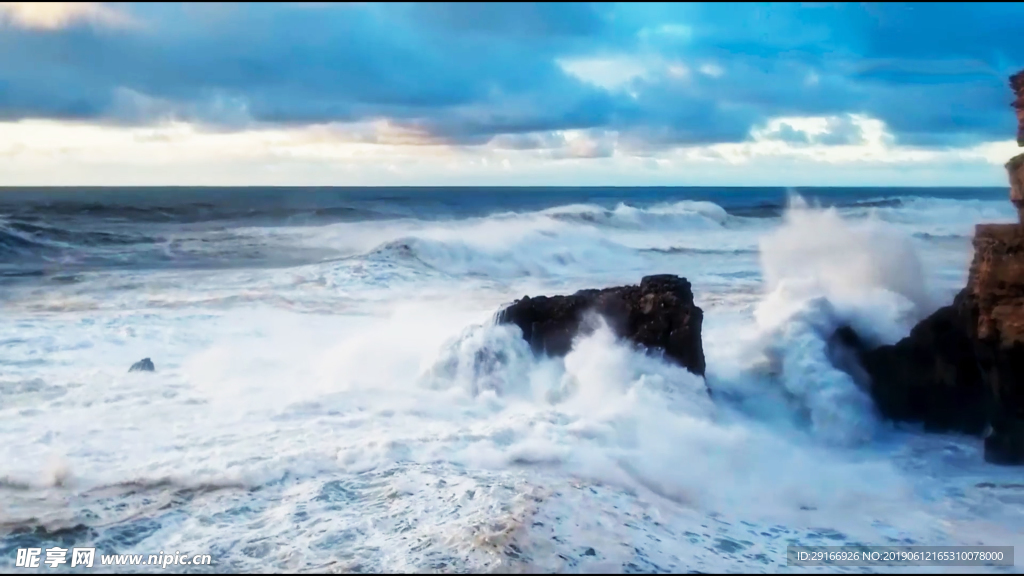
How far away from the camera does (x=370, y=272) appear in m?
20.0

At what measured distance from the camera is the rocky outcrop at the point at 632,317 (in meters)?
9.82

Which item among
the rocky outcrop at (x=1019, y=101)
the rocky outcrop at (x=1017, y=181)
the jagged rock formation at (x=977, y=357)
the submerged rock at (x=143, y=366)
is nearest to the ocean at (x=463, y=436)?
the submerged rock at (x=143, y=366)

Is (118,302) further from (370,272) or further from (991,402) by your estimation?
(991,402)

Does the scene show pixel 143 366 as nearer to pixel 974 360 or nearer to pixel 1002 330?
pixel 1002 330

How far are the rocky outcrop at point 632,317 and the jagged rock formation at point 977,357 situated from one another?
2269 mm

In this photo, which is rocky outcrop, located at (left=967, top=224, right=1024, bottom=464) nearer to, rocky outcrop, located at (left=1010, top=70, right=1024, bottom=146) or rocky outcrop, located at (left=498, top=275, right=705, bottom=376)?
rocky outcrop, located at (left=1010, top=70, right=1024, bottom=146)

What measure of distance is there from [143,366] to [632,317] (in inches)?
242

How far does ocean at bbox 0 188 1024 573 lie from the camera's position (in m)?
6.08

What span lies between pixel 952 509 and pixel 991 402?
2167 mm

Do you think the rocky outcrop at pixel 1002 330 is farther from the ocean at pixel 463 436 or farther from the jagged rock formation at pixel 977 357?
the ocean at pixel 463 436

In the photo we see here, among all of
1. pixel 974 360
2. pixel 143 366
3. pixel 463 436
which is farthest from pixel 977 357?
pixel 143 366

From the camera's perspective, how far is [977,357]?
8992 mm

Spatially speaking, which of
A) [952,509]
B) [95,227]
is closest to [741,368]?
[952,509]

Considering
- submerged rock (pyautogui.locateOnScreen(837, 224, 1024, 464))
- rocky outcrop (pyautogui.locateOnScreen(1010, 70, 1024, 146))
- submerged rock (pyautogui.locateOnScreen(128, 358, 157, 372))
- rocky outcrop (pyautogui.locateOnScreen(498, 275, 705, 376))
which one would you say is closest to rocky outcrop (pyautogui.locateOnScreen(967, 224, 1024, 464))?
submerged rock (pyautogui.locateOnScreen(837, 224, 1024, 464))
